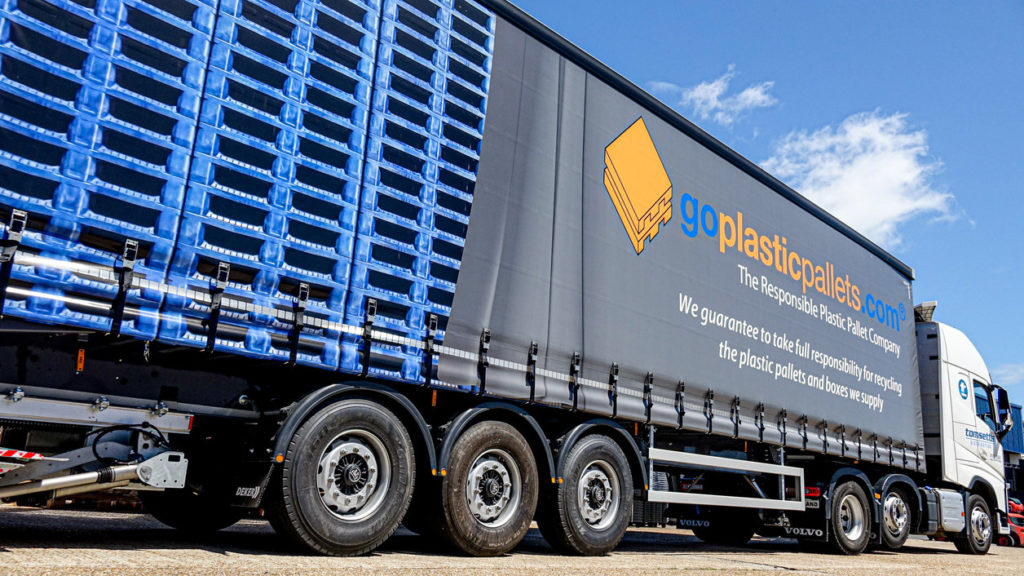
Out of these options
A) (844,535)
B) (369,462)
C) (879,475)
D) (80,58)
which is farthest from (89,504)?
(879,475)

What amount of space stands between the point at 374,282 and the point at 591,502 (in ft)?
9.49

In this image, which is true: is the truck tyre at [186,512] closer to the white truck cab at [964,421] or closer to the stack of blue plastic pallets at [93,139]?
the stack of blue plastic pallets at [93,139]

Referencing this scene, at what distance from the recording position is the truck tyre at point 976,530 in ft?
40.2

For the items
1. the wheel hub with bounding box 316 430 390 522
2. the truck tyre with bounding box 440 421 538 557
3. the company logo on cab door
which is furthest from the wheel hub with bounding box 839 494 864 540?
the wheel hub with bounding box 316 430 390 522

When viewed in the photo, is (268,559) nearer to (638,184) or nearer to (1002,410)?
(638,184)

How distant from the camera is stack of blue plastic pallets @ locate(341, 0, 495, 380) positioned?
5.47 metres

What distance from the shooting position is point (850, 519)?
1027cm

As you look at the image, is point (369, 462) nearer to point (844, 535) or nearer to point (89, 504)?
point (844, 535)

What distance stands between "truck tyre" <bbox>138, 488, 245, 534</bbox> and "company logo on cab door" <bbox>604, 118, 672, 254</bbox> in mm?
4244

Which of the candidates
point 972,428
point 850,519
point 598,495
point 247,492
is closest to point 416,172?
point 247,492

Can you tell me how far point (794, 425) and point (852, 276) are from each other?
2.78m

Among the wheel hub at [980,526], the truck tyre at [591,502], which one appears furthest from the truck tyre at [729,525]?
the wheel hub at [980,526]

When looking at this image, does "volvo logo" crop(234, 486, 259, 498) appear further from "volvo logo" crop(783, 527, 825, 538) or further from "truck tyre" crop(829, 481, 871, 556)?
"truck tyre" crop(829, 481, 871, 556)

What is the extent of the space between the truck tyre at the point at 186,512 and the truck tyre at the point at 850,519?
22.9ft
